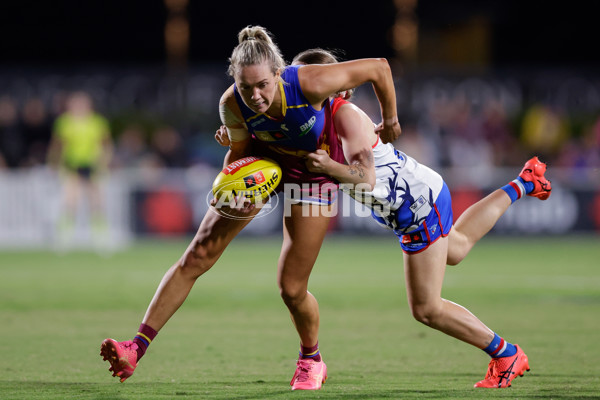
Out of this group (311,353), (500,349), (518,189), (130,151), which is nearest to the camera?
(500,349)

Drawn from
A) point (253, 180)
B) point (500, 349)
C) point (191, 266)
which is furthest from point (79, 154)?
point (500, 349)

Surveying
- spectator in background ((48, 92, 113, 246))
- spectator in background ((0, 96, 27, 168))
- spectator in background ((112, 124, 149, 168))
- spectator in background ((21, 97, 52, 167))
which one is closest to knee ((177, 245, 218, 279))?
spectator in background ((48, 92, 113, 246))

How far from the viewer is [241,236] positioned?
1694 cm

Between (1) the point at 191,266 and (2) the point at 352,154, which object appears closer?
(2) the point at 352,154

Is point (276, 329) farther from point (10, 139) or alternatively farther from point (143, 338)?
point (10, 139)

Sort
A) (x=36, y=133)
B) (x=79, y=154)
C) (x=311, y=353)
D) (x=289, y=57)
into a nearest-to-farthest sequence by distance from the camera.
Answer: (x=311, y=353), (x=79, y=154), (x=36, y=133), (x=289, y=57)

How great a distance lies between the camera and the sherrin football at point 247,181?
5.11 meters

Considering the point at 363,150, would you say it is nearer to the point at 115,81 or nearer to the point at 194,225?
the point at 194,225

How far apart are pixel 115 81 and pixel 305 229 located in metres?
15.6

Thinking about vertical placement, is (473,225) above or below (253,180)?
below

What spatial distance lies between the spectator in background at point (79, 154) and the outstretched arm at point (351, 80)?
9845mm

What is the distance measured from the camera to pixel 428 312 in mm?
5273

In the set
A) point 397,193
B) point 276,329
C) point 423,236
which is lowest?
point 276,329

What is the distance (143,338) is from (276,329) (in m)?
2.52
